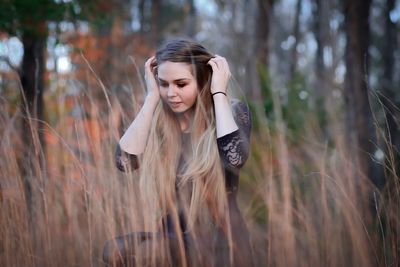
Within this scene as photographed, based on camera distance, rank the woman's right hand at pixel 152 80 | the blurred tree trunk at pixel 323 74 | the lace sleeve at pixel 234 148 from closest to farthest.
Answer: the lace sleeve at pixel 234 148 → the woman's right hand at pixel 152 80 → the blurred tree trunk at pixel 323 74

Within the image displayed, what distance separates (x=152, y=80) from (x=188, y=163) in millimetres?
392

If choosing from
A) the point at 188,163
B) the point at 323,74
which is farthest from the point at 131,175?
the point at 323,74

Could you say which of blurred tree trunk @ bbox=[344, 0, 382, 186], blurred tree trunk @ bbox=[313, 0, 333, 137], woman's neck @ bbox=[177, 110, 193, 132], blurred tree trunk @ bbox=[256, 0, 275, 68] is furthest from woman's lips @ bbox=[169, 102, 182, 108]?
blurred tree trunk @ bbox=[256, 0, 275, 68]

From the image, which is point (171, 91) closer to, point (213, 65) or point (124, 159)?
point (213, 65)

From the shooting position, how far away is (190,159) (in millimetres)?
1834

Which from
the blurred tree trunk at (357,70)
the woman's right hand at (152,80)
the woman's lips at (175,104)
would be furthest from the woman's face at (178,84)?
the blurred tree trunk at (357,70)

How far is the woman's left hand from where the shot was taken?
1834 mm

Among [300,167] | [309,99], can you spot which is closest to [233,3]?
[309,99]

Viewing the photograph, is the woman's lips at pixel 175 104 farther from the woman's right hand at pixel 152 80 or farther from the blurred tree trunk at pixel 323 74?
the blurred tree trunk at pixel 323 74

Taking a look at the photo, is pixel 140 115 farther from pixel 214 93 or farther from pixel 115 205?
pixel 115 205

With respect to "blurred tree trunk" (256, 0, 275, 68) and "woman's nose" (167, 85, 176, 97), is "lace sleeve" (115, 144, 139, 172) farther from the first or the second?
"blurred tree trunk" (256, 0, 275, 68)

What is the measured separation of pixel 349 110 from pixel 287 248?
214 cm

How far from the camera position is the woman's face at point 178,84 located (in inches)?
71.0

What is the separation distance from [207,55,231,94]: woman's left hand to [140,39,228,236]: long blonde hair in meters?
0.05
